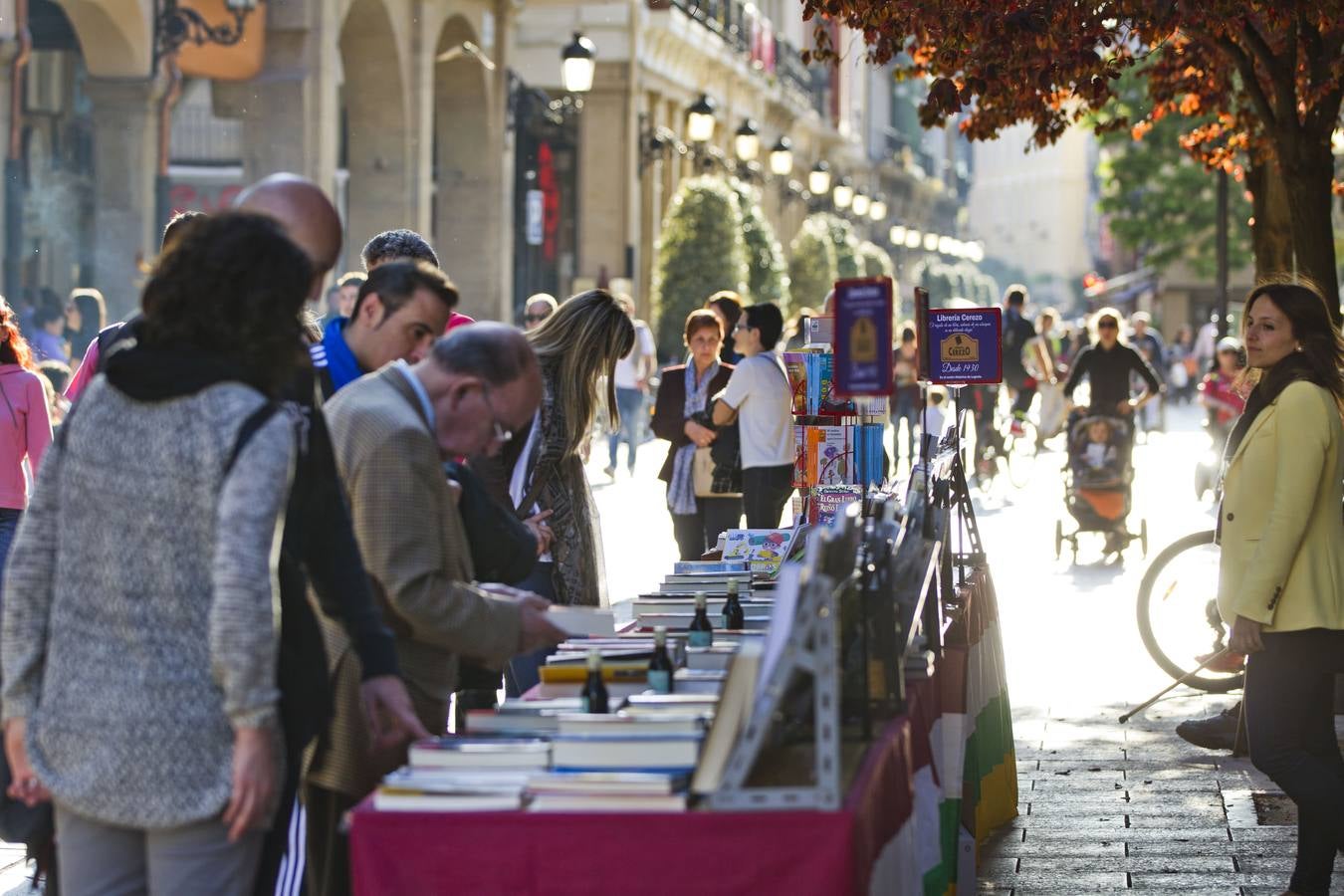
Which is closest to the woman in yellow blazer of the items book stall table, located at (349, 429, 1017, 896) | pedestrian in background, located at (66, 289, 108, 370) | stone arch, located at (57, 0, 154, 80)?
book stall table, located at (349, 429, 1017, 896)

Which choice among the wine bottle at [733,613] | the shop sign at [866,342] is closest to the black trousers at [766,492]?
the wine bottle at [733,613]

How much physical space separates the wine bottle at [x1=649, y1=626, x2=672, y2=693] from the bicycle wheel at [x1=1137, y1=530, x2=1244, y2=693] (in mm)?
6026

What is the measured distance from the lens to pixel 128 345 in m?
4.14

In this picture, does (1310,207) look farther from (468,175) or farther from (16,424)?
(468,175)

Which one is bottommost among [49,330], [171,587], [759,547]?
[759,547]

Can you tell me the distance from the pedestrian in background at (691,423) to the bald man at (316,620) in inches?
292

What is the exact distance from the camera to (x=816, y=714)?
4.23 metres

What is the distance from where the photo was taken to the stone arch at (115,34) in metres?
23.3

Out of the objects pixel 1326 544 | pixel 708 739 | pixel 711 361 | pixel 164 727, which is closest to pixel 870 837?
pixel 708 739

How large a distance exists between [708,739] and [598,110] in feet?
124

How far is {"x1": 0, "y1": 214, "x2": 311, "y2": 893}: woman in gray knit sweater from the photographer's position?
3.87 m

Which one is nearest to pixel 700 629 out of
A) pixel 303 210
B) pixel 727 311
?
pixel 303 210

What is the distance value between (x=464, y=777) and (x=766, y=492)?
24.8 feet

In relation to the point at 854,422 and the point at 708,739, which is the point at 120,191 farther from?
the point at 708,739
